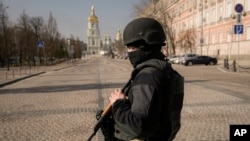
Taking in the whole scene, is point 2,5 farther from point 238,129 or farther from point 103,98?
point 238,129

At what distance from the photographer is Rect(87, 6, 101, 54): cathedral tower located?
159875 mm

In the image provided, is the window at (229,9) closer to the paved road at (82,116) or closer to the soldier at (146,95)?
the paved road at (82,116)

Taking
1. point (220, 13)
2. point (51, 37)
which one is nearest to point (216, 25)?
point (220, 13)

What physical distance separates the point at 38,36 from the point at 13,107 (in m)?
46.9

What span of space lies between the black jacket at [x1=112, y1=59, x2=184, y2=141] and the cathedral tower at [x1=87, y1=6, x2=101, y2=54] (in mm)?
160137

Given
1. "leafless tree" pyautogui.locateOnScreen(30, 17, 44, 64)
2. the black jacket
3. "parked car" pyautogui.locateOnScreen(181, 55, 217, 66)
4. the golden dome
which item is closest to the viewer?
the black jacket

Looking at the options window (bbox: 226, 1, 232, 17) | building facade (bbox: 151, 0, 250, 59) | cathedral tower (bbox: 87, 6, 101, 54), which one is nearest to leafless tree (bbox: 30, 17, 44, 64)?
building facade (bbox: 151, 0, 250, 59)

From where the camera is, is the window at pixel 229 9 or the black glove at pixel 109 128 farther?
the window at pixel 229 9

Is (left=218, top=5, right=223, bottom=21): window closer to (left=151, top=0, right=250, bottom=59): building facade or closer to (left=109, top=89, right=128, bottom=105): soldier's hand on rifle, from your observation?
(left=151, top=0, right=250, bottom=59): building facade

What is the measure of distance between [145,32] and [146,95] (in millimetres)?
510

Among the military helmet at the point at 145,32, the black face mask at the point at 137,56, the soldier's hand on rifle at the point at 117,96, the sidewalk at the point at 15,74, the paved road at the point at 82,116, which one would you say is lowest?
the paved road at the point at 82,116

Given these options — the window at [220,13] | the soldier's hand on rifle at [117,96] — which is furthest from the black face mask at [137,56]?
the window at [220,13]

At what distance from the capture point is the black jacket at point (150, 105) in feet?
6.97

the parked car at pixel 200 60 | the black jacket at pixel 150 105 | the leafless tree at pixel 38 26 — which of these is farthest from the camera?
the leafless tree at pixel 38 26
